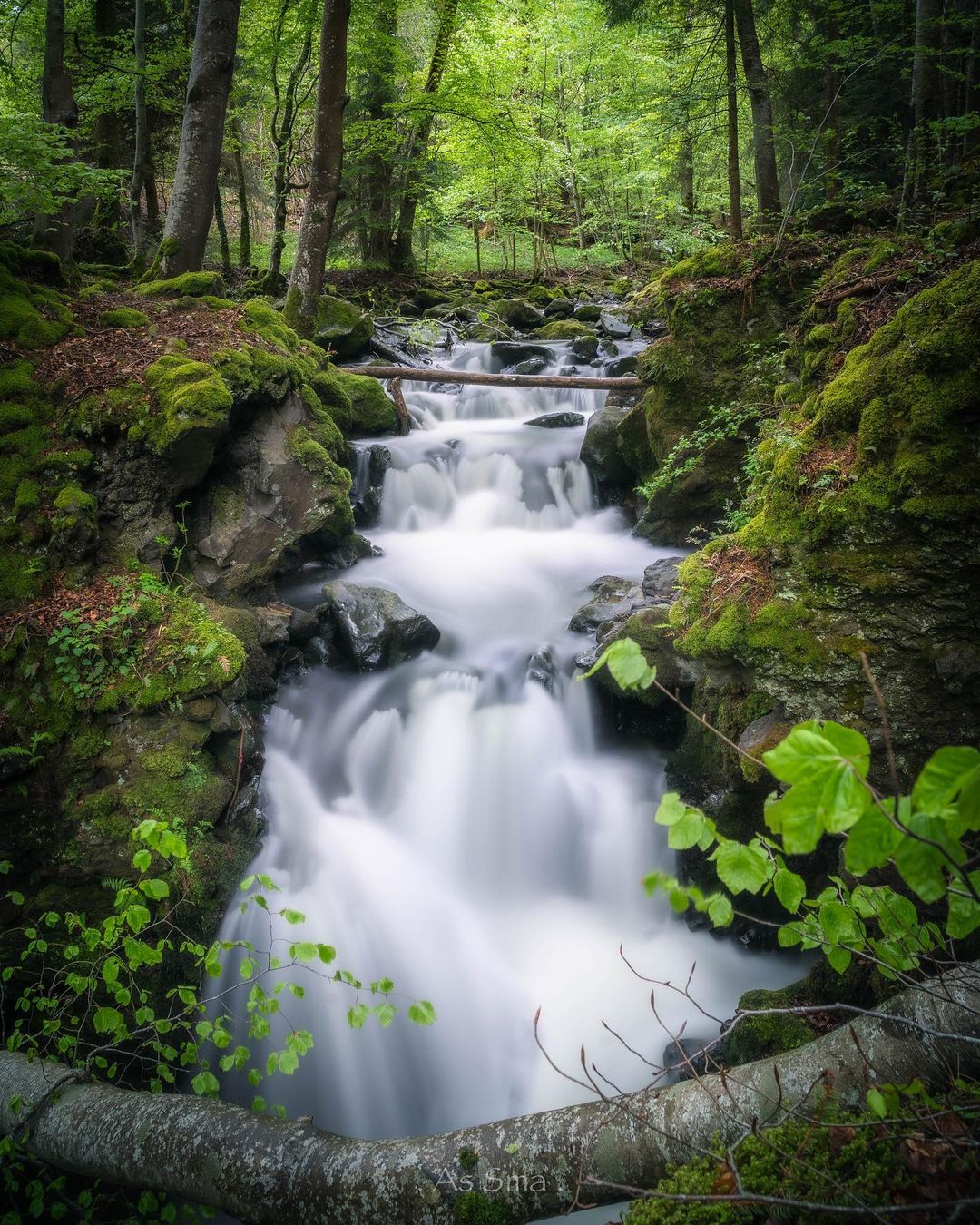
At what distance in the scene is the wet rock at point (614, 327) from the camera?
596 inches

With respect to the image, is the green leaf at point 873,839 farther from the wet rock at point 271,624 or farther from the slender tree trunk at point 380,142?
the slender tree trunk at point 380,142

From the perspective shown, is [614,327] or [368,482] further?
[614,327]

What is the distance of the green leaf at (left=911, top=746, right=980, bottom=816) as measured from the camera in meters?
0.98

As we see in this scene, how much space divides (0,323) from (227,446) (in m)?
1.96

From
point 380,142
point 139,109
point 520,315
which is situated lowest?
point 520,315

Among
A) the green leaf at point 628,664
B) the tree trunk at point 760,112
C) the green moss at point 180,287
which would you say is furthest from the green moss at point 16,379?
the tree trunk at point 760,112

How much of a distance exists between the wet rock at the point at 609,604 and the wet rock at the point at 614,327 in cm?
962

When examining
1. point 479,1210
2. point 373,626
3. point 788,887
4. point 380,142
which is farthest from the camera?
point 380,142

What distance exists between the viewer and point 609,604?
7.00m

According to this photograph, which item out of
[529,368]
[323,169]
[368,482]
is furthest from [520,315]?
[368,482]

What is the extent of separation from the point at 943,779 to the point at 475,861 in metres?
4.82

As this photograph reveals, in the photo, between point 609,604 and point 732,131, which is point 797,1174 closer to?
point 609,604

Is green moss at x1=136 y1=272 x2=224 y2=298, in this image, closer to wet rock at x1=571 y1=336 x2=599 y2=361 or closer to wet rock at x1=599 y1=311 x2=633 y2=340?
wet rock at x1=571 y1=336 x2=599 y2=361

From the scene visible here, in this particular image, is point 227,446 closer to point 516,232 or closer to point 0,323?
point 0,323
